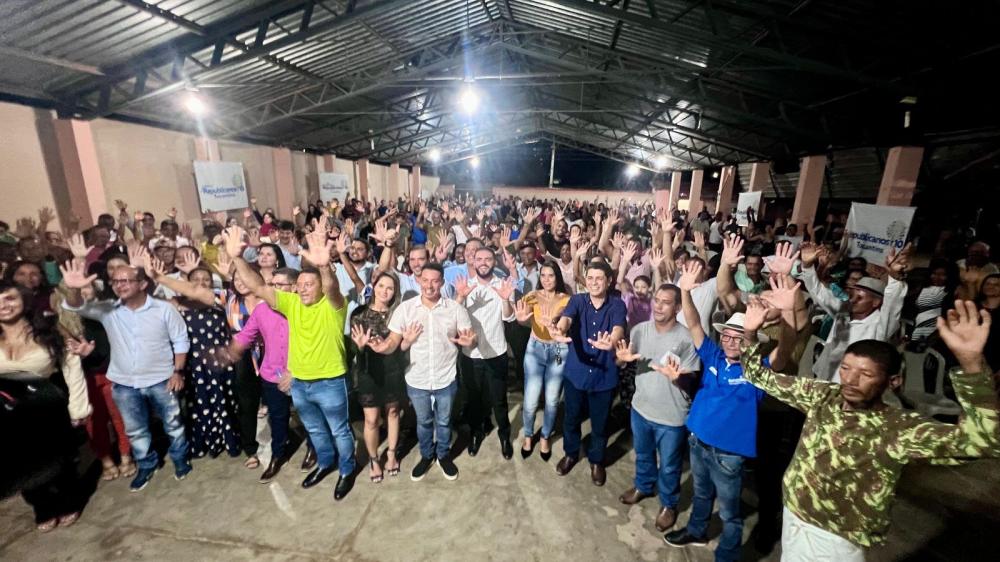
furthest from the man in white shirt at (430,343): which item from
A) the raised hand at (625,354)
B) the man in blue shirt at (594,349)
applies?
the raised hand at (625,354)

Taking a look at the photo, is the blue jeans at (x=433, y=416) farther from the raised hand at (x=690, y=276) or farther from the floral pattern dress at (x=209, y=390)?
the raised hand at (x=690, y=276)

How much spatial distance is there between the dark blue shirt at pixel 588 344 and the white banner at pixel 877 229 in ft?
22.6

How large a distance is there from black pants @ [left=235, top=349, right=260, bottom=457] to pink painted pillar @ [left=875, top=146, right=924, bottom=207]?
11334mm

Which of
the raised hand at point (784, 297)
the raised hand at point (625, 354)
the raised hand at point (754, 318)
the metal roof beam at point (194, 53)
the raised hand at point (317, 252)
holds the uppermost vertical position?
the metal roof beam at point (194, 53)

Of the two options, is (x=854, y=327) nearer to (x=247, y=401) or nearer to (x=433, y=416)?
(x=433, y=416)

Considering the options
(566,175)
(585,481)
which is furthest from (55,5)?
(566,175)

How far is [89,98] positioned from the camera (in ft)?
23.5

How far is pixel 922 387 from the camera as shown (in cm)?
382

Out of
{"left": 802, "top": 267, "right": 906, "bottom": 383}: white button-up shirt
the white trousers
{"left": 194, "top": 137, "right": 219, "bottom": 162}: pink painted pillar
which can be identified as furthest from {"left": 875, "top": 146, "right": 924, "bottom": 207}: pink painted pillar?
{"left": 194, "top": 137, "right": 219, "bottom": 162}: pink painted pillar

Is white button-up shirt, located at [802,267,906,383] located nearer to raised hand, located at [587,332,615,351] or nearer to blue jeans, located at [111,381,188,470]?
raised hand, located at [587,332,615,351]

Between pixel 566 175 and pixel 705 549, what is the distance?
2978 centimetres

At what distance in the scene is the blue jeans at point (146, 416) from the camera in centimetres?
289

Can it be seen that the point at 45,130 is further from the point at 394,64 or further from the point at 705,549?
the point at 705,549

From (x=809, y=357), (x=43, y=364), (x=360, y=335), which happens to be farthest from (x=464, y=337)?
(x=809, y=357)
